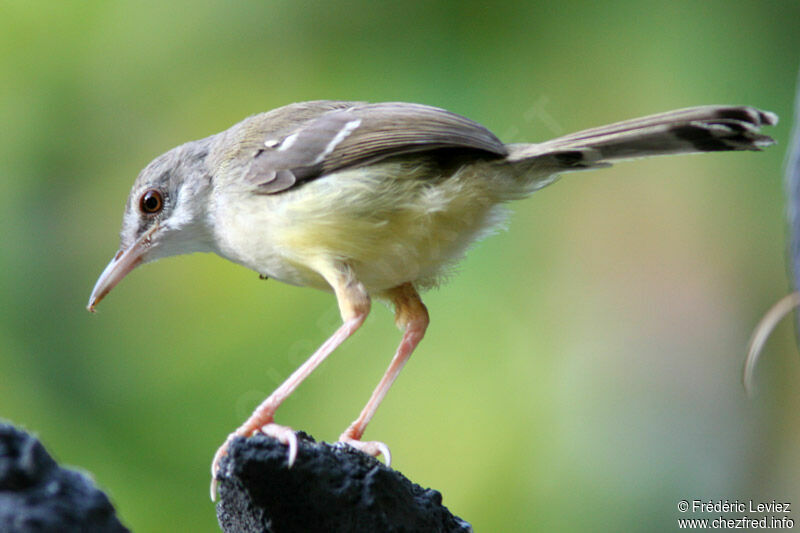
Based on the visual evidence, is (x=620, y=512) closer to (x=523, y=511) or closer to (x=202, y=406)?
(x=523, y=511)

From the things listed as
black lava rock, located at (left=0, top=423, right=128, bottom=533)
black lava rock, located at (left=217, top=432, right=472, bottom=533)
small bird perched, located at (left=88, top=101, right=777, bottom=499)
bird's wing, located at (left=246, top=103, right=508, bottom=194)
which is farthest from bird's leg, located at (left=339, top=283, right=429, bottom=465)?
black lava rock, located at (left=0, top=423, right=128, bottom=533)

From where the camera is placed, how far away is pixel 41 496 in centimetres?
143

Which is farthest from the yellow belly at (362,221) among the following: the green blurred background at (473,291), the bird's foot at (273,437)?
the green blurred background at (473,291)

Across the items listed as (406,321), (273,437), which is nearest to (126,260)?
(406,321)

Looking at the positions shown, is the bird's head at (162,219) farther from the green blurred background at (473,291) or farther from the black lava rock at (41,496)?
the black lava rock at (41,496)

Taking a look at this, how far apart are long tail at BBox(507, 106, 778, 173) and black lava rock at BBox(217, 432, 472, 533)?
1.28 m

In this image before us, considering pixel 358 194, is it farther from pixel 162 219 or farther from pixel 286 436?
pixel 286 436

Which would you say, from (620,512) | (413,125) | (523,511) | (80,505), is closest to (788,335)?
(620,512)

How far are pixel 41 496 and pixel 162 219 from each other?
5.56ft

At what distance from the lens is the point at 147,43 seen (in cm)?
450

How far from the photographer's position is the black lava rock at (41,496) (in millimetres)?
1380

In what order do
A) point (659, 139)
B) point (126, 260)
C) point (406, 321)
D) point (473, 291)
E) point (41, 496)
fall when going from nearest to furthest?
point (41, 496) → point (659, 139) → point (126, 260) → point (406, 321) → point (473, 291)

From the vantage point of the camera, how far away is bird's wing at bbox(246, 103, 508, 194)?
2.71 meters

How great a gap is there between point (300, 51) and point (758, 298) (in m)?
2.78
